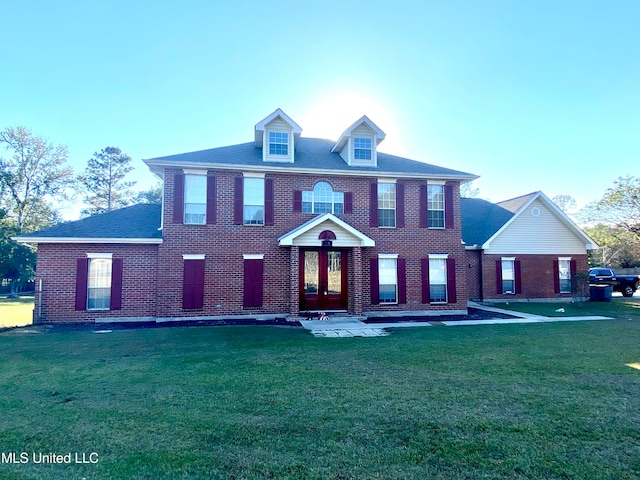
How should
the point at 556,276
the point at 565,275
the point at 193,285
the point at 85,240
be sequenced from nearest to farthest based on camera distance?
the point at 85,240
the point at 193,285
the point at 556,276
the point at 565,275

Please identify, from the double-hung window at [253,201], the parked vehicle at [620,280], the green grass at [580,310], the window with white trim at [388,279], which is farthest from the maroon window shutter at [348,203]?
the parked vehicle at [620,280]

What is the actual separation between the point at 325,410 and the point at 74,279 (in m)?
11.7

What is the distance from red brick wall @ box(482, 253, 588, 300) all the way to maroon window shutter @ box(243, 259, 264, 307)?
12619mm

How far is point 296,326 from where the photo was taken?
37.4ft

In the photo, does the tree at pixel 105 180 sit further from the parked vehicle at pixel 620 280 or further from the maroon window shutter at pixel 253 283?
the parked vehicle at pixel 620 280

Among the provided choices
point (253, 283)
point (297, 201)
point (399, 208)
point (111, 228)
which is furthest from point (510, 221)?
point (111, 228)

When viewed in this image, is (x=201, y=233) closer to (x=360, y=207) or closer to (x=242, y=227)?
(x=242, y=227)

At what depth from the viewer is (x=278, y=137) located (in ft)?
45.4

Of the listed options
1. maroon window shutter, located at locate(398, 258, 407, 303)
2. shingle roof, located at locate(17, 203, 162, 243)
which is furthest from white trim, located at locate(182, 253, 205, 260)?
maroon window shutter, located at locate(398, 258, 407, 303)

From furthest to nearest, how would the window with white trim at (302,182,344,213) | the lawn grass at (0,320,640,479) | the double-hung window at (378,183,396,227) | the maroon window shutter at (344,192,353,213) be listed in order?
the double-hung window at (378,183,396,227), the maroon window shutter at (344,192,353,213), the window with white trim at (302,182,344,213), the lawn grass at (0,320,640,479)

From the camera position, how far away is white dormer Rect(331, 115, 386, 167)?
1418 cm

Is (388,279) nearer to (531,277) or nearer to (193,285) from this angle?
(193,285)

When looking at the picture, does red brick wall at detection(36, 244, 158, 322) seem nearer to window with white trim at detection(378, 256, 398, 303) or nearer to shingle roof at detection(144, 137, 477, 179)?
shingle roof at detection(144, 137, 477, 179)

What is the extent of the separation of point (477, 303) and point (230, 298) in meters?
13.2
